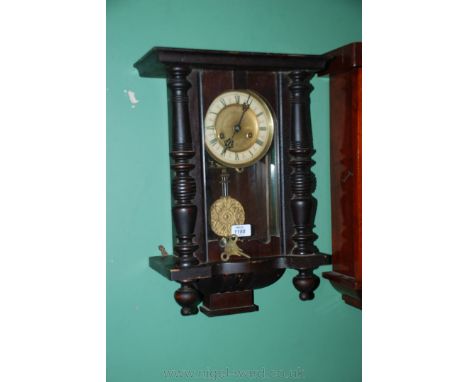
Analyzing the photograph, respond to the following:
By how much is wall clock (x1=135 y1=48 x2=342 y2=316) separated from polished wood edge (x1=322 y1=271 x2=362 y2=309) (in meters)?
0.14

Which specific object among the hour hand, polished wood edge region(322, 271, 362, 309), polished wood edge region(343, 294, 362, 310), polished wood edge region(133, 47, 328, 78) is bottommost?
polished wood edge region(343, 294, 362, 310)

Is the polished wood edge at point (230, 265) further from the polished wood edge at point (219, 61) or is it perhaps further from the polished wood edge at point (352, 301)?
the polished wood edge at point (219, 61)

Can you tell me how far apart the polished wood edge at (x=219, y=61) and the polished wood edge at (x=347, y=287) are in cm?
66

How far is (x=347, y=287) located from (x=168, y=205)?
620mm

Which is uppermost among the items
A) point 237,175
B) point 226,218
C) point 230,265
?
point 237,175

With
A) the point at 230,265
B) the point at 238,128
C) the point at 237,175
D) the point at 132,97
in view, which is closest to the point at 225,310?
the point at 230,265

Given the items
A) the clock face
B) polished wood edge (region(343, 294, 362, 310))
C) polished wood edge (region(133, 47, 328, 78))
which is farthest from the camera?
polished wood edge (region(343, 294, 362, 310))

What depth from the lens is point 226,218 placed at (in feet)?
4.80

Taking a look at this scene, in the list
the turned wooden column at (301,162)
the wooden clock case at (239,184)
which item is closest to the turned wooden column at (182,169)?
the wooden clock case at (239,184)

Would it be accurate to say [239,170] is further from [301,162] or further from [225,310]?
[225,310]

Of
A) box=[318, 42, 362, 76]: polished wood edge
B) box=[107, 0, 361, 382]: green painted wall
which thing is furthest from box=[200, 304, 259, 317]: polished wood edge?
box=[318, 42, 362, 76]: polished wood edge

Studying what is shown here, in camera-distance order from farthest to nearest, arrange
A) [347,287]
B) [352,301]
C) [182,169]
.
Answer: [352,301], [347,287], [182,169]

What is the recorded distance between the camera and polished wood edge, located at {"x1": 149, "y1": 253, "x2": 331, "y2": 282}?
1.35 metres

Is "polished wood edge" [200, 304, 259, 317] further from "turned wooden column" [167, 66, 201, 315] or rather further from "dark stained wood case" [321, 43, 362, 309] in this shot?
"dark stained wood case" [321, 43, 362, 309]
